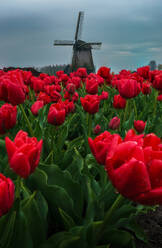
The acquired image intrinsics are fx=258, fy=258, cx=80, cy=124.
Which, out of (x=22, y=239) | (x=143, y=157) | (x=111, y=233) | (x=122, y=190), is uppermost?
(x=143, y=157)

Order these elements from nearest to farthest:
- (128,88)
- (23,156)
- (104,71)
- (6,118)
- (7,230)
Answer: (23,156), (7,230), (6,118), (128,88), (104,71)

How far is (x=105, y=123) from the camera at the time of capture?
3.40m

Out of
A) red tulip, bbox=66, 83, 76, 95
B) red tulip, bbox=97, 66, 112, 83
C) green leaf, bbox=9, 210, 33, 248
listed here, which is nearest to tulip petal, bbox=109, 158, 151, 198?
green leaf, bbox=9, 210, 33, 248

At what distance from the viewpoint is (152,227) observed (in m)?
1.93

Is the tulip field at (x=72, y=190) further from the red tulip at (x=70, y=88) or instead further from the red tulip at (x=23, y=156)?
the red tulip at (x=70, y=88)

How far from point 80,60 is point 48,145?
89.6 feet

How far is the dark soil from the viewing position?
1.72 meters

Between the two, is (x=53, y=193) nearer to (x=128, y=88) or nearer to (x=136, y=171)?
(x=136, y=171)

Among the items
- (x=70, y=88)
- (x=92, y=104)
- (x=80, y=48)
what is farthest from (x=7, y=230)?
(x=80, y=48)

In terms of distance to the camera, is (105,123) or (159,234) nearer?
(159,234)

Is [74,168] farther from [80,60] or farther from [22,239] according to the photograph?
[80,60]

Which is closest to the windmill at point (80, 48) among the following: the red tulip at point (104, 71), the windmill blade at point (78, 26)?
the windmill blade at point (78, 26)

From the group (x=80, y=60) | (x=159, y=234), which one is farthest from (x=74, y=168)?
(x=80, y=60)

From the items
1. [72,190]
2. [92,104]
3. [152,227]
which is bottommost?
[152,227]
